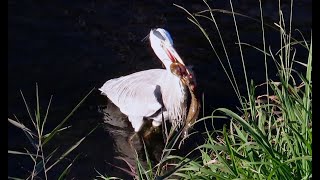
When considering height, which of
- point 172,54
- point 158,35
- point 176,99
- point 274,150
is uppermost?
point 274,150

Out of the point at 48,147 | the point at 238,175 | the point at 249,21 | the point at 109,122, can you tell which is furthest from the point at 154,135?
the point at 238,175

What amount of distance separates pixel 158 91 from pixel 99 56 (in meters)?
1.26

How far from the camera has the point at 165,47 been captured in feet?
21.0

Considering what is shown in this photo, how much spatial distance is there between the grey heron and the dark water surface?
0.20m

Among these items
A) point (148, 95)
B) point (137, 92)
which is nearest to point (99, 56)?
point (137, 92)

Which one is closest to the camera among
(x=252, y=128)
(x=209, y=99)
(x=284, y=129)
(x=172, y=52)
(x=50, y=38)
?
(x=252, y=128)

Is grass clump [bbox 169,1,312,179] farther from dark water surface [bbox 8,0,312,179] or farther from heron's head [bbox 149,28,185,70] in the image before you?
heron's head [bbox 149,28,185,70]

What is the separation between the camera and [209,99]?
22.4 feet

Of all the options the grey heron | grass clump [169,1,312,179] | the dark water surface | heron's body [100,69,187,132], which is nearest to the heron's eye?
the grey heron

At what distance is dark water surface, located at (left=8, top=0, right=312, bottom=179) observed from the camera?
6.09 meters

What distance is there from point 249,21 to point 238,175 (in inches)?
211

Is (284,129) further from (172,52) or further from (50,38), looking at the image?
(50,38)

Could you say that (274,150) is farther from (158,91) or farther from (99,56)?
(99,56)

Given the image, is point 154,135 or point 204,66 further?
point 204,66
